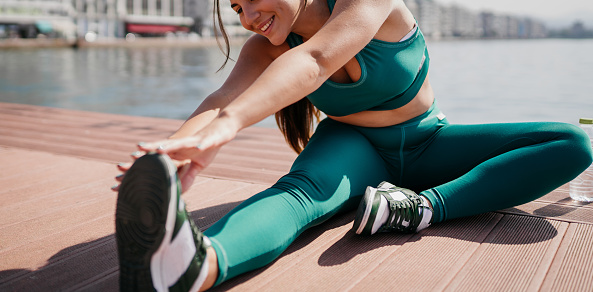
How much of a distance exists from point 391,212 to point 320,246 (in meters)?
0.21

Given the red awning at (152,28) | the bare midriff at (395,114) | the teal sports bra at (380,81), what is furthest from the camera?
the red awning at (152,28)

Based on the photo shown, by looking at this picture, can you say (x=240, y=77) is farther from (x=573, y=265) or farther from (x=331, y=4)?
(x=573, y=265)

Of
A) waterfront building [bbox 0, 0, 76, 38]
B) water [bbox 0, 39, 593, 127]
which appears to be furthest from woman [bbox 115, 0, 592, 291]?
waterfront building [bbox 0, 0, 76, 38]

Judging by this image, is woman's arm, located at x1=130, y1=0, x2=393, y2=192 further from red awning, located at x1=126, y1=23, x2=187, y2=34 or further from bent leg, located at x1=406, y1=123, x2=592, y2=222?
red awning, located at x1=126, y1=23, x2=187, y2=34

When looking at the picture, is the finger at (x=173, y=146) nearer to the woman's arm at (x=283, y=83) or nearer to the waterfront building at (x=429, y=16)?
the woman's arm at (x=283, y=83)

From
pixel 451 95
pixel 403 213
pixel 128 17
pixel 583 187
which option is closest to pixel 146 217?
pixel 403 213

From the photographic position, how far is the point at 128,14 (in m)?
51.2

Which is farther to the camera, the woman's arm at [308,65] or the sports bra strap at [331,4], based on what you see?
the sports bra strap at [331,4]

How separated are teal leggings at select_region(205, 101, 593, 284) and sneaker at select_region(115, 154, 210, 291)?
0.42ft

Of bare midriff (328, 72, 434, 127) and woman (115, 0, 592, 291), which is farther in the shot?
bare midriff (328, 72, 434, 127)

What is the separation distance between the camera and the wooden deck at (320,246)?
3.97 ft

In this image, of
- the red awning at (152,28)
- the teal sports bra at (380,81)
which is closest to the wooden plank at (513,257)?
the teal sports bra at (380,81)

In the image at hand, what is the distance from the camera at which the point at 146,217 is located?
3.16 feet

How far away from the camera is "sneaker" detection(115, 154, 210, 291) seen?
0.96 meters
